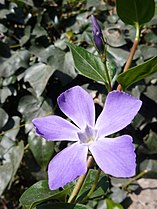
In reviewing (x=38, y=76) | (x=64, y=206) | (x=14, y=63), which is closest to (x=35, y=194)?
(x=64, y=206)

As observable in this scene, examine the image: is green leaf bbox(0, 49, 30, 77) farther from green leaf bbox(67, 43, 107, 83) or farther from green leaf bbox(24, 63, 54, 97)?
green leaf bbox(67, 43, 107, 83)

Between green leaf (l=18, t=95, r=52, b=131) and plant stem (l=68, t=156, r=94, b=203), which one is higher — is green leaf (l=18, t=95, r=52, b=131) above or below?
below

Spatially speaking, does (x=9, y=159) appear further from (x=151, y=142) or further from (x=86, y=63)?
(x=86, y=63)

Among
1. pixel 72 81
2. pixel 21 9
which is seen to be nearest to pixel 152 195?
pixel 72 81

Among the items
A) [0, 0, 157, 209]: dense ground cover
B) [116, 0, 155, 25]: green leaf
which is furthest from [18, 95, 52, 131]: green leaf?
[116, 0, 155, 25]: green leaf

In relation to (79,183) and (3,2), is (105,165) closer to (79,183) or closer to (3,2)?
(79,183)

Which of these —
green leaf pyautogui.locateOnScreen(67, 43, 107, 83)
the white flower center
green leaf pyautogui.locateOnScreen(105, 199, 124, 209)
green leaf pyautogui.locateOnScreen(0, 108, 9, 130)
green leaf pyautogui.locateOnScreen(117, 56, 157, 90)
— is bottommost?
green leaf pyautogui.locateOnScreen(105, 199, 124, 209)
